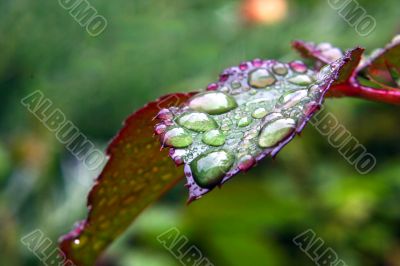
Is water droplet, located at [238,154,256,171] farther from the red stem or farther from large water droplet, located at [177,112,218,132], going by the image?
the red stem

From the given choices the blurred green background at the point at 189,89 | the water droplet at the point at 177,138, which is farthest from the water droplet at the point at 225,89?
the blurred green background at the point at 189,89

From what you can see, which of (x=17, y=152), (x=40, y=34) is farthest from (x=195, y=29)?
(x=17, y=152)

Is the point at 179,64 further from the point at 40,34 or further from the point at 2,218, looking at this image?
the point at 2,218

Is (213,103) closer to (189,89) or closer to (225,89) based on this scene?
(225,89)

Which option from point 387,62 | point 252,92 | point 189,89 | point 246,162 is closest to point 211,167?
point 246,162

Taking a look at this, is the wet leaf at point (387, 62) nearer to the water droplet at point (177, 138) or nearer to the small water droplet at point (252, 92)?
the small water droplet at point (252, 92)

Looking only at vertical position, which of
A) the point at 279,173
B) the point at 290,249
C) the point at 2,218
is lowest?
the point at 2,218
